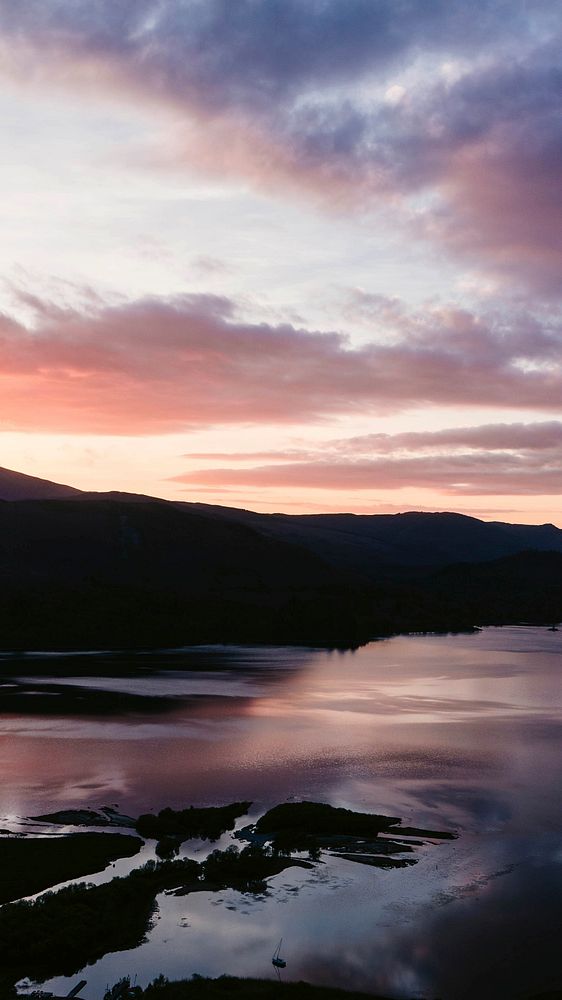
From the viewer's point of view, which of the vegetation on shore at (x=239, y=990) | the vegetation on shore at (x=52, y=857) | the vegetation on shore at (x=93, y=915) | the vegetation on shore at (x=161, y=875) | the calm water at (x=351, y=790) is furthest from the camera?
the vegetation on shore at (x=52, y=857)

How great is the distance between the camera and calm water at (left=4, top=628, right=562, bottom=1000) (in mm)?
27984

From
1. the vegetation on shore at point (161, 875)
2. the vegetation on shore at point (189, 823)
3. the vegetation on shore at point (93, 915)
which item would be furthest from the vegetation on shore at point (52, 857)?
the vegetation on shore at point (93, 915)

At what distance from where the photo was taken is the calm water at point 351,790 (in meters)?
28.0

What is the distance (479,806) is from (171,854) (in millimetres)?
16691

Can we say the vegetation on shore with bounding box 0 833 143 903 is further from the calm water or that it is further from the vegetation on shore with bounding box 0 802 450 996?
the calm water

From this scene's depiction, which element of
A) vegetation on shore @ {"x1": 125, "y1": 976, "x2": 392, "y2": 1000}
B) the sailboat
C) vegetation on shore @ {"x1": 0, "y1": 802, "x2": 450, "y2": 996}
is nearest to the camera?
vegetation on shore @ {"x1": 125, "y1": 976, "x2": 392, "y2": 1000}

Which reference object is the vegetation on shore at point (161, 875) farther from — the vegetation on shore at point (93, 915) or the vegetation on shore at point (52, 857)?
the vegetation on shore at point (52, 857)

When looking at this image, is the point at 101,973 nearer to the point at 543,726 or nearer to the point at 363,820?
the point at 363,820

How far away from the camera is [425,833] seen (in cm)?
4081

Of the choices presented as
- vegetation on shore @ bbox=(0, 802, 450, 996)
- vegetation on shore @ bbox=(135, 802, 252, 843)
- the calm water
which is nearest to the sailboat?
the calm water

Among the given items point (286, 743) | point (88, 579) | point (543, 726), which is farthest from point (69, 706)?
point (88, 579)

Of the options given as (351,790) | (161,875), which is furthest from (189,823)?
(351,790)

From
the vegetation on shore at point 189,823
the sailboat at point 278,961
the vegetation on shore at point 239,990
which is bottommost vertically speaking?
the sailboat at point 278,961

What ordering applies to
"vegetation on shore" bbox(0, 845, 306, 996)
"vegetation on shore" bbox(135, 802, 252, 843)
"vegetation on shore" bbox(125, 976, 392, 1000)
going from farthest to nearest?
"vegetation on shore" bbox(135, 802, 252, 843)
"vegetation on shore" bbox(0, 845, 306, 996)
"vegetation on shore" bbox(125, 976, 392, 1000)
